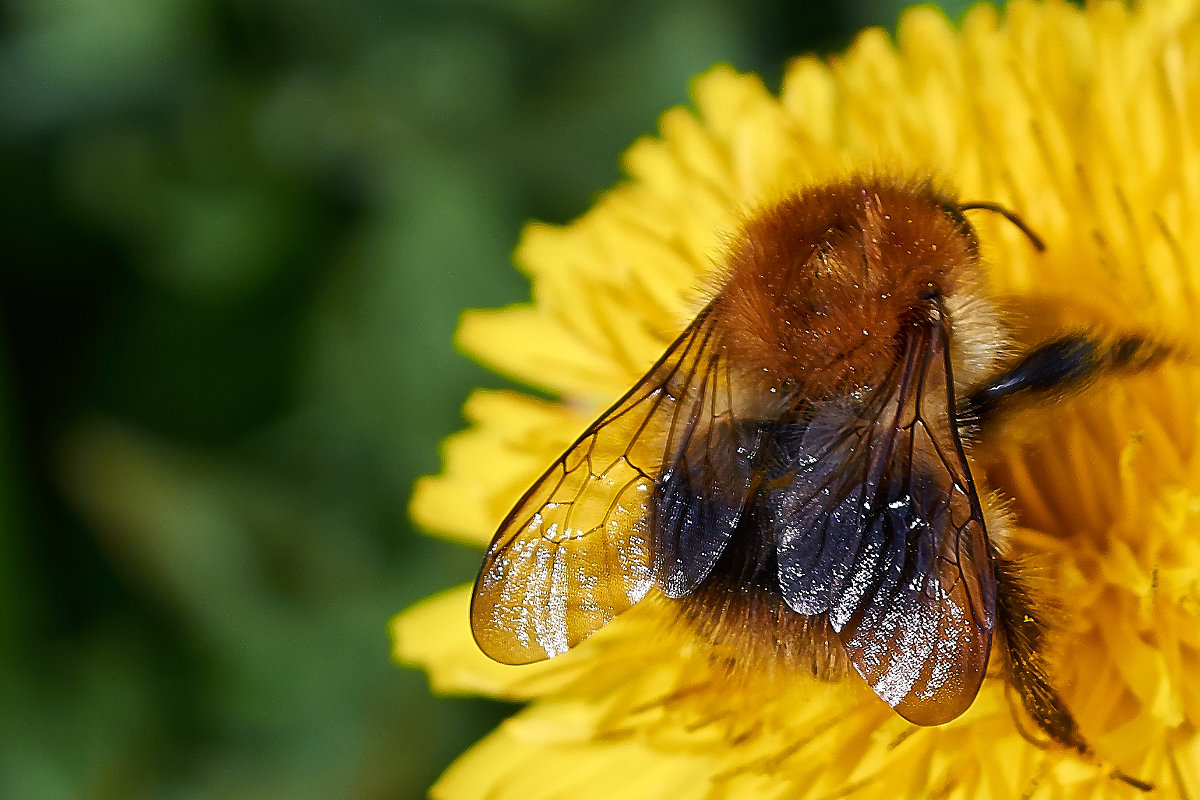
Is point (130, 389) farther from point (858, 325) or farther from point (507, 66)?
point (858, 325)

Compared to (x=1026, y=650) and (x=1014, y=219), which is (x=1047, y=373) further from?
(x=1014, y=219)

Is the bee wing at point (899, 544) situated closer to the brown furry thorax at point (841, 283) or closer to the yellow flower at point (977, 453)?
the brown furry thorax at point (841, 283)

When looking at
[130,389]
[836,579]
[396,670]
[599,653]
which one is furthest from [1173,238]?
[130,389]

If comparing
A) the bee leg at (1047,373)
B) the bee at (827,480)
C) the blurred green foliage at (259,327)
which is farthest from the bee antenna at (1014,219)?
the blurred green foliage at (259,327)

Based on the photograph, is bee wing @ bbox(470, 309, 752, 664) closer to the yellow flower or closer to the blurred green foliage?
the yellow flower

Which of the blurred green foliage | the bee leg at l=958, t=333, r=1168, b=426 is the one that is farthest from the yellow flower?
the blurred green foliage

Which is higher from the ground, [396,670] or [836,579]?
[396,670]

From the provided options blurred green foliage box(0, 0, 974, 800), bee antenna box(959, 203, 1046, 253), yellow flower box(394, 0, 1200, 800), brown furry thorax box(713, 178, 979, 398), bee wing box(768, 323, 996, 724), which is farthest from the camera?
blurred green foliage box(0, 0, 974, 800)
